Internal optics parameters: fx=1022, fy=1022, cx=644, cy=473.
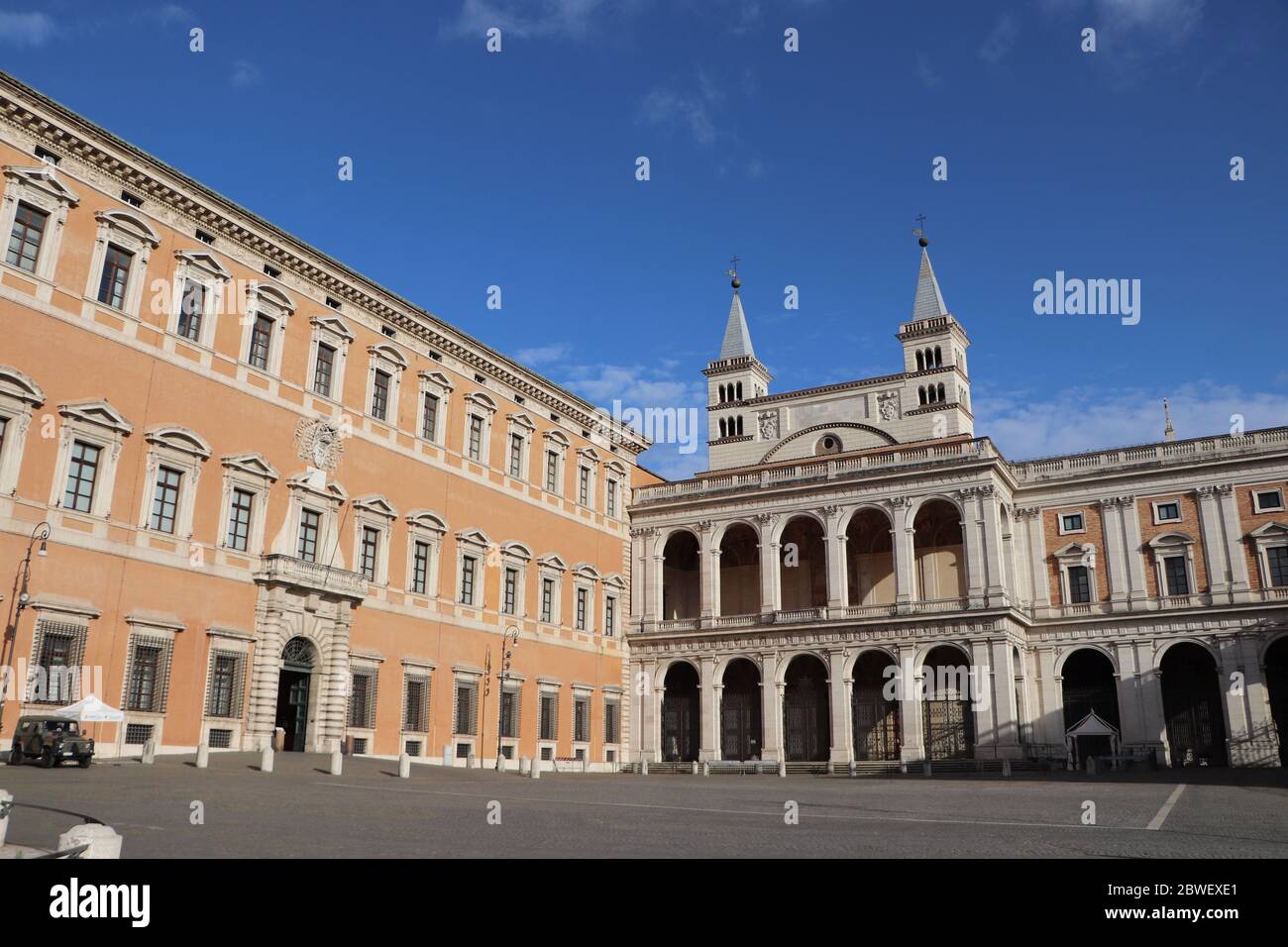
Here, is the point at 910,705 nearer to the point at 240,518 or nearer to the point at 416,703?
the point at 416,703

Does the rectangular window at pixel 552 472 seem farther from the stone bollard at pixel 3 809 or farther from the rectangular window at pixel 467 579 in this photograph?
the stone bollard at pixel 3 809

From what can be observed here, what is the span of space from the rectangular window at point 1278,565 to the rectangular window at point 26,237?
141 feet

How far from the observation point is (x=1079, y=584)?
43.2 m

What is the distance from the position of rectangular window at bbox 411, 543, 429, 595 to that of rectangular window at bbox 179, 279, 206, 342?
10.0m

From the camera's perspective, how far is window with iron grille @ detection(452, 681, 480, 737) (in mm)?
35062

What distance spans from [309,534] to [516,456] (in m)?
10.9

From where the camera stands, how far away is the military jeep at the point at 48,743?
21.2m

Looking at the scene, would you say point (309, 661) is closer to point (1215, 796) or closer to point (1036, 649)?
point (1215, 796)

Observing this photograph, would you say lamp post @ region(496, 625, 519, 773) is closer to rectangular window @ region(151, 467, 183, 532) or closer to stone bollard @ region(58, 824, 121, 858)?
rectangular window @ region(151, 467, 183, 532)

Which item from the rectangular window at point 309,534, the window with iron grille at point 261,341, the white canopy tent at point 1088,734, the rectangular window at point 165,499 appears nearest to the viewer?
the rectangular window at point 165,499

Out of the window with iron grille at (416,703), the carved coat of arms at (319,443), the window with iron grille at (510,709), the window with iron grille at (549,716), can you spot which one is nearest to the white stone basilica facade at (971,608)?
the window with iron grille at (549,716)

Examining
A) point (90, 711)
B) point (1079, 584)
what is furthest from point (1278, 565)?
point (90, 711)

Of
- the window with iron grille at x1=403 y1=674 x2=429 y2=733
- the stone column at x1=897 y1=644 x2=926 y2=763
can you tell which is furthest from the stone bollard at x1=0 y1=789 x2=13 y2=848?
the stone column at x1=897 y1=644 x2=926 y2=763
